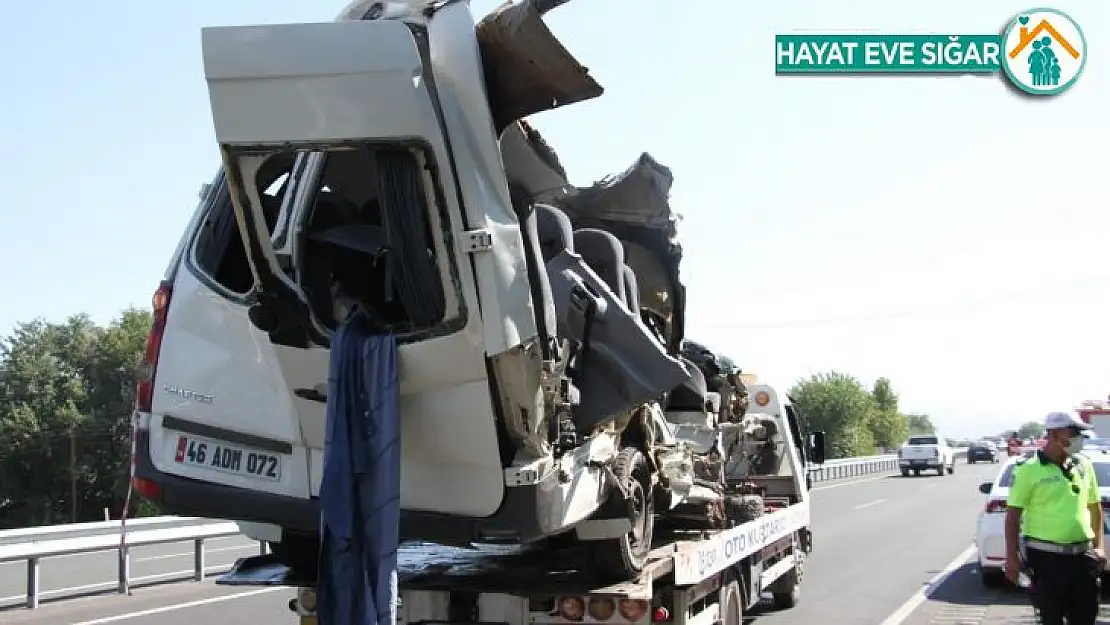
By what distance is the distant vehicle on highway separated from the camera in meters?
44.0

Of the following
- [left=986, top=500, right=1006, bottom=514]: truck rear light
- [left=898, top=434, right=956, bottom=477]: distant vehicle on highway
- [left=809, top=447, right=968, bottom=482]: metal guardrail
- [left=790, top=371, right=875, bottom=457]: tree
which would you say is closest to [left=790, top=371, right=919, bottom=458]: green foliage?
[left=790, top=371, right=875, bottom=457]: tree

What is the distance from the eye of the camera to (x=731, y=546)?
7.47 m

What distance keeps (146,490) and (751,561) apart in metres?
4.73

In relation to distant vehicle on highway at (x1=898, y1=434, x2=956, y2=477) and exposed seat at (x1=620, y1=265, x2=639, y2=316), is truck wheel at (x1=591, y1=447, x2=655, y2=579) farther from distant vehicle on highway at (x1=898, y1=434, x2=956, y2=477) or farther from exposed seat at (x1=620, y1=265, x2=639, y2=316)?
distant vehicle on highway at (x1=898, y1=434, x2=956, y2=477)

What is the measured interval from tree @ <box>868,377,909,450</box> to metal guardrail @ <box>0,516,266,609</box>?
80759 mm

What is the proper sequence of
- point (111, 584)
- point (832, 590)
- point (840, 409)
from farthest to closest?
1. point (840, 409)
2. point (111, 584)
3. point (832, 590)

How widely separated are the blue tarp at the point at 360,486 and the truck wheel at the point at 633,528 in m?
1.52

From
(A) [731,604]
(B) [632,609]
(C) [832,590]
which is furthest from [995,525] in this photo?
(B) [632,609]

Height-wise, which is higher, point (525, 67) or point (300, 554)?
point (525, 67)

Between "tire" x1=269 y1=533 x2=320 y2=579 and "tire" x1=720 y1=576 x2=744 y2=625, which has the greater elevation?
"tire" x1=269 y1=533 x2=320 y2=579

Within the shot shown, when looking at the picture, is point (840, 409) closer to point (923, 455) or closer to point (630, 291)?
point (923, 455)

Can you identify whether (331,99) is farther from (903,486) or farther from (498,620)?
(903,486)

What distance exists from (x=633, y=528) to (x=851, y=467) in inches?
1571

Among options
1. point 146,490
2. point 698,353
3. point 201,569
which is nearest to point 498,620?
point 146,490
